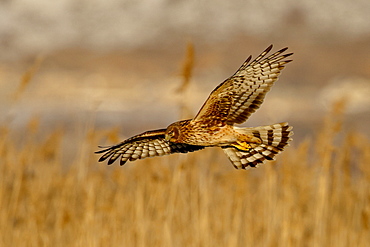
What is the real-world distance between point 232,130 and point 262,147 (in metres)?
0.37

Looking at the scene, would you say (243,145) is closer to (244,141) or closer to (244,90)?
(244,141)

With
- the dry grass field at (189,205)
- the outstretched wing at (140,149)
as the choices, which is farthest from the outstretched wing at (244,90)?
the dry grass field at (189,205)

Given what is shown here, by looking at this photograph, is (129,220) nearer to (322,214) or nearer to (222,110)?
(322,214)

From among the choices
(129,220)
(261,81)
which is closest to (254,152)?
(261,81)

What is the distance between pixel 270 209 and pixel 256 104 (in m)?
2.65

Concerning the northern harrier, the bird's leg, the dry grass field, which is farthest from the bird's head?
the dry grass field

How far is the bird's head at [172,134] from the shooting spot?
165cm

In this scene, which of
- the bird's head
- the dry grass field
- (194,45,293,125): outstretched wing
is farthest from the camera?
the dry grass field

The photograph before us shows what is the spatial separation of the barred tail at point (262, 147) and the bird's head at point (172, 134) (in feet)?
0.63

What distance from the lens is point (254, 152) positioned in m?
2.01

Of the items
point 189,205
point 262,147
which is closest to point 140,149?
point 262,147

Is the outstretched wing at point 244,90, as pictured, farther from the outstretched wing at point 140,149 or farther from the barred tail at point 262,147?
the outstretched wing at point 140,149

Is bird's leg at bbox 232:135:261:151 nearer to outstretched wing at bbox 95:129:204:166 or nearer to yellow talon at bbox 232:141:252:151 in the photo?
yellow talon at bbox 232:141:252:151

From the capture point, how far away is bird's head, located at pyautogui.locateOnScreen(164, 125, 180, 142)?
1.65m
